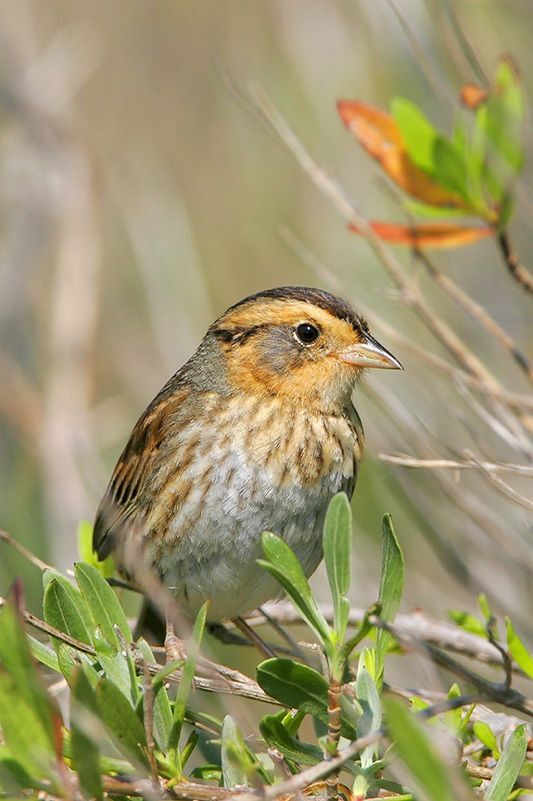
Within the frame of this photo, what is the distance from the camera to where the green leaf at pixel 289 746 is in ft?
5.56

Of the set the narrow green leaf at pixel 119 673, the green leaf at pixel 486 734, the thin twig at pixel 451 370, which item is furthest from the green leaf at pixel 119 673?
the thin twig at pixel 451 370

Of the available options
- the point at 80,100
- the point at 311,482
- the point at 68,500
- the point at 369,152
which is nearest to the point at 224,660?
the point at 68,500

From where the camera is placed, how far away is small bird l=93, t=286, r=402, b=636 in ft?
9.35

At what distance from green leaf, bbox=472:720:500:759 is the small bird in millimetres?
920

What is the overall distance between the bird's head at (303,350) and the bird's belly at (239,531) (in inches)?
9.2

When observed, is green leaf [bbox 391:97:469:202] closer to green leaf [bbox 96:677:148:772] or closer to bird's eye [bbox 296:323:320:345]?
bird's eye [bbox 296:323:320:345]

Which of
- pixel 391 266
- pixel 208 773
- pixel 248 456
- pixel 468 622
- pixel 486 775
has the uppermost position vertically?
pixel 391 266

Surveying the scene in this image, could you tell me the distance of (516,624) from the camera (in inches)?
96.3

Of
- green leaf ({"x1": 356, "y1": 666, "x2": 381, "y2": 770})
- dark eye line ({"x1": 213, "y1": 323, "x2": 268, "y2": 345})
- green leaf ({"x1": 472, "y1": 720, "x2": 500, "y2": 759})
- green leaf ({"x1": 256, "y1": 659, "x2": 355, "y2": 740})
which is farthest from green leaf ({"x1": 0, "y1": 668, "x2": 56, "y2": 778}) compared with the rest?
dark eye line ({"x1": 213, "y1": 323, "x2": 268, "y2": 345})

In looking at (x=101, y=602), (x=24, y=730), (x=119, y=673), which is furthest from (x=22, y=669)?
(x=101, y=602)

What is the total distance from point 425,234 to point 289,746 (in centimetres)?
137

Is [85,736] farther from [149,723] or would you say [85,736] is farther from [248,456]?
[248,456]

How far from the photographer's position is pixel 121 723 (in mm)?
1484

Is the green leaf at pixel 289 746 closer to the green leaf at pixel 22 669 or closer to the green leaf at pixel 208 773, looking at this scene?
the green leaf at pixel 208 773
